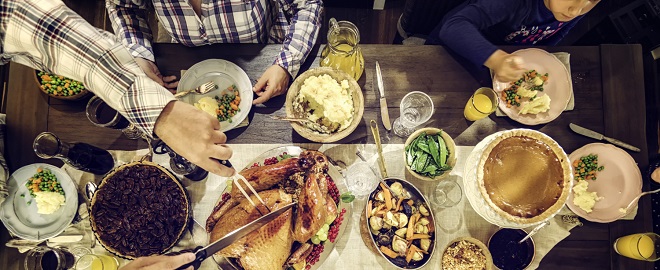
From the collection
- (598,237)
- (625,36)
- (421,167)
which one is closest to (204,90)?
(421,167)

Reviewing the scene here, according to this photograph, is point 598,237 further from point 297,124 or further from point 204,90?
point 204,90

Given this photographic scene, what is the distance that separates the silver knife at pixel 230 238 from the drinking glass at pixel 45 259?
523mm

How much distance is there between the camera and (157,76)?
5.63 feet

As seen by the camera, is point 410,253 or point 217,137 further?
point 410,253

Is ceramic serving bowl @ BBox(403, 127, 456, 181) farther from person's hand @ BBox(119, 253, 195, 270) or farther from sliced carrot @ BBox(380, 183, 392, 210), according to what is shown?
person's hand @ BBox(119, 253, 195, 270)

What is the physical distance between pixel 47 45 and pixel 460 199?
166 cm

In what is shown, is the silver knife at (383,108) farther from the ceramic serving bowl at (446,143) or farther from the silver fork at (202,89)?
the silver fork at (202,89)

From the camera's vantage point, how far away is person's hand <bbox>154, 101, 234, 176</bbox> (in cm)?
136

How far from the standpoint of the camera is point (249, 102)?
5.43 feet

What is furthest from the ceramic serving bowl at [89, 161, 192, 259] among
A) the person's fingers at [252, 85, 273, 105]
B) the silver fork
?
the person's fingers at [252, 85, 273, 105]

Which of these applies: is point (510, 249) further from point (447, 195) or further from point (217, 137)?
point (217, 137)

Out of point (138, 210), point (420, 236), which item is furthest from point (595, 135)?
point (138, 210)

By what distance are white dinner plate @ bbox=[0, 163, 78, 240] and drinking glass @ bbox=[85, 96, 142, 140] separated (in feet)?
0.96

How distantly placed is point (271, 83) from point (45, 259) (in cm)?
115
